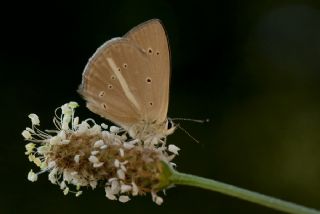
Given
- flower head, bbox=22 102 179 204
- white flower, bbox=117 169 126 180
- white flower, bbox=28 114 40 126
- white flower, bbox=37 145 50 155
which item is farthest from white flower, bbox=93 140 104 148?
white flower, bbox=28 114 40 126

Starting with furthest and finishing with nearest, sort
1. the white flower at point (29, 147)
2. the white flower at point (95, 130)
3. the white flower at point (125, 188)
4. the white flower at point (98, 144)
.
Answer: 1. the white flower at point (29, 147)
2. the white flower at point (95, 130)
3. the white flower at point (98, 144)
4. the white flower at point (125, 188)

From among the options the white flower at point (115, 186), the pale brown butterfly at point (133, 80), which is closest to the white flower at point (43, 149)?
the pale brown butterfly at point (133, 80)

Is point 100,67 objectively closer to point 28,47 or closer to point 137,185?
point 137,185

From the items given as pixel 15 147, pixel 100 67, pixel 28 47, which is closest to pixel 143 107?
pixel 100 67

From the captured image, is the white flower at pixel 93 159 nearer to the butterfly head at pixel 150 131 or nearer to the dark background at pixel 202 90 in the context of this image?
the butterfly head at pixel 150 131

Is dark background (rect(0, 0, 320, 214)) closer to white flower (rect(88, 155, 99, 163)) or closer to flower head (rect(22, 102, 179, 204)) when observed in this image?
flower head (rect(22, 102, 179, 204))
